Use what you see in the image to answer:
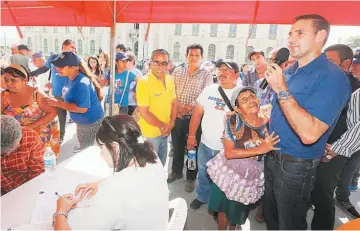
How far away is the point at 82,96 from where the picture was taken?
2.92 meters

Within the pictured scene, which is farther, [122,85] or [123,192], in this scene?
[122,85]

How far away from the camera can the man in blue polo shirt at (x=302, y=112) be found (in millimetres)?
1411

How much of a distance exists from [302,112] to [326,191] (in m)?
1.38

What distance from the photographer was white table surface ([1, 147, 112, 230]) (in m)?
1.44

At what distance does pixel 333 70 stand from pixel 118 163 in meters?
1.40

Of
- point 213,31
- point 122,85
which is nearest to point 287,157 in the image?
point 122,85

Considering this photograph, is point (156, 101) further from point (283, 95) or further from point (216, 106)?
point (283, 95)

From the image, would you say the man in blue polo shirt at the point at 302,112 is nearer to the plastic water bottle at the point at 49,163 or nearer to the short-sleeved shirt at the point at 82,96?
the plastic water bottle at the point at 49,163

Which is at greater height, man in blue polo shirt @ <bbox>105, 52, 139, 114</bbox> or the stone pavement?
man in blue polo shirt @ <bbox>105, 52, 139, 114</bbox>

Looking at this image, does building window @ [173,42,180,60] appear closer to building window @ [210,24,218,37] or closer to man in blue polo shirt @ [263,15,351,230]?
building window @ [210,24,218,37]

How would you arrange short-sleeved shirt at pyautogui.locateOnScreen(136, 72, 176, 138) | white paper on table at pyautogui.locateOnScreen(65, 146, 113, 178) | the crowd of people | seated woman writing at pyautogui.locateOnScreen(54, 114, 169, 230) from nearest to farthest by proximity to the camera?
seated woman writing at pyautogui.locateOnScreen(54, 114, 169, 230) < the crowd of people < white paper on table at pyautogui.locateOnScreen(65, 146, 113, 178) < short-sleeved shirt at pyautogui.locateOnScreen(136, 72, 176, 138)

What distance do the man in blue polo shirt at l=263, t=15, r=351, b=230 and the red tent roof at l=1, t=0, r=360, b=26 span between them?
40.8 inches

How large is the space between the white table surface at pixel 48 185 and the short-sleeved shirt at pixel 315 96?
142 centimetres

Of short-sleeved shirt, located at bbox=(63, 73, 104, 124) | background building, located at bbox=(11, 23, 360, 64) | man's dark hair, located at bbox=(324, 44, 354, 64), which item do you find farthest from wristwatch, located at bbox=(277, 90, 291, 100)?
background building, located at bbox=(11, 23, 360, 64)
